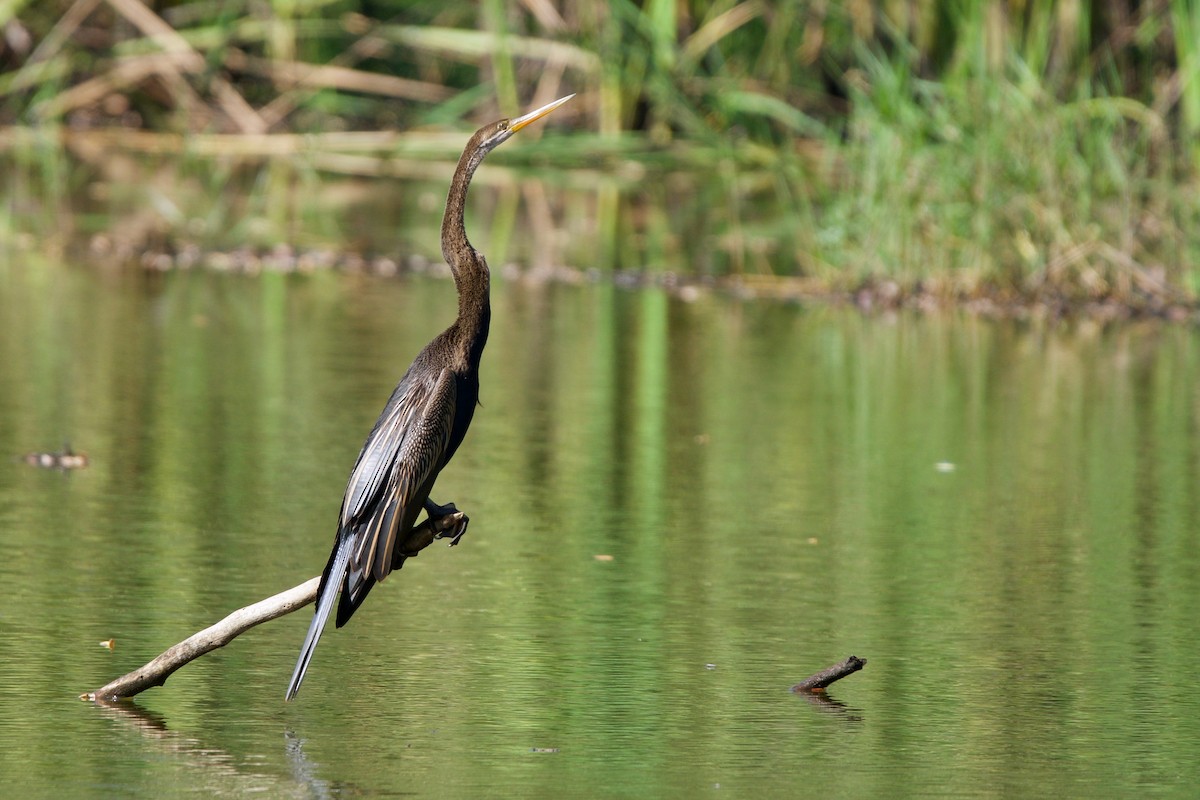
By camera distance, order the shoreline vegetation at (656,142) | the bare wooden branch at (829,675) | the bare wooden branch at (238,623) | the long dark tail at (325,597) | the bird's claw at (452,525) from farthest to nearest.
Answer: the shoreline vegetation at (656,142) → the bare wooden branch at (829,675) → the bird's claw at (452,525) → the bare wooden branch at (238,623) → the long dark tail at (325,597)

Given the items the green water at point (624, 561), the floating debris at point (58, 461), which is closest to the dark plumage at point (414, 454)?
the green water at point (624, 561)

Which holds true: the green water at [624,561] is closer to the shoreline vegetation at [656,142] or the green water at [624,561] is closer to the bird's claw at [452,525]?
the bird's claw at [452,525]

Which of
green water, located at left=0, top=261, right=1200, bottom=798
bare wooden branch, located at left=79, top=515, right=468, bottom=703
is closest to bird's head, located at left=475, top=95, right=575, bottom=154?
bare wooden branch, located at left=79, top=515, right=468, bottom=703

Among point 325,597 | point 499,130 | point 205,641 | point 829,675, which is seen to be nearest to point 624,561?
point 829,675

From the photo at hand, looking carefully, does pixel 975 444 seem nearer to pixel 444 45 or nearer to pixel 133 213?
pixel 133 213

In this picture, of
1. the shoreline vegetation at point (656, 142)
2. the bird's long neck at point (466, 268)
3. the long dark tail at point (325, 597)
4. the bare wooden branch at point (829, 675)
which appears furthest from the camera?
the shoreline vegetation at point (656, 142)

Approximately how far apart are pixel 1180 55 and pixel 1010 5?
2.42m

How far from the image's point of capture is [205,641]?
538 cm

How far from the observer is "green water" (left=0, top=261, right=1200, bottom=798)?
5.28 m

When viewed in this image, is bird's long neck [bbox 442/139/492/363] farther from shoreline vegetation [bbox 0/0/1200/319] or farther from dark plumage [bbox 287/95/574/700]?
shoreline vegetation [bbox 0/0/1200/319]

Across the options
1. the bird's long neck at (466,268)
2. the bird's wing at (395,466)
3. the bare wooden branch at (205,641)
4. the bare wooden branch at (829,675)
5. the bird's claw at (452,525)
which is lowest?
the bare wooden branch at (829,675)

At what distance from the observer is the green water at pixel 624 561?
5281mm

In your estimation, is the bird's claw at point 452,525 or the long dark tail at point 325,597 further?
the bird's claw at point 452,525

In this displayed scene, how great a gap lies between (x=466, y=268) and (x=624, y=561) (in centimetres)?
211
